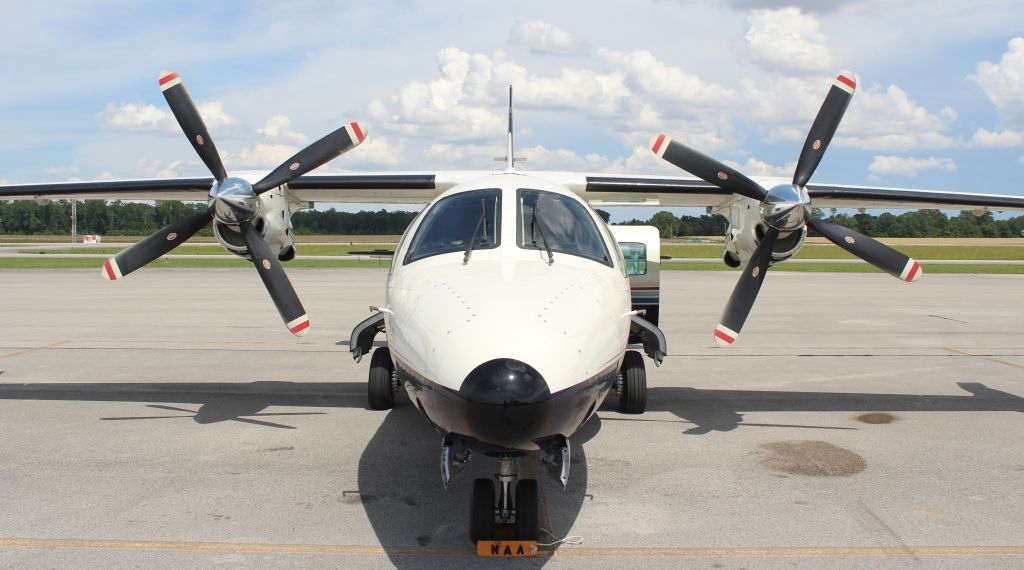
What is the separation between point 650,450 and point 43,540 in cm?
509

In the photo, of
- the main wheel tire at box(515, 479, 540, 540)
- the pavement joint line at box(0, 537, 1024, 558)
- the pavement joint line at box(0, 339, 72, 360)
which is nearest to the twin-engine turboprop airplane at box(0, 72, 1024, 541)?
the main wheel tire at box(515, 479, 540, 540)

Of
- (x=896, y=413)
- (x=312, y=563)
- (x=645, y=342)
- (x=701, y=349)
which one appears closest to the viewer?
(x=312, y=563)

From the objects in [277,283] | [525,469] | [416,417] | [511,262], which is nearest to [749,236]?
[416,417]

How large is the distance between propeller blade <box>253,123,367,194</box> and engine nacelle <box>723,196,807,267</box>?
4.96 metres

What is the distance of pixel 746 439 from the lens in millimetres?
7945

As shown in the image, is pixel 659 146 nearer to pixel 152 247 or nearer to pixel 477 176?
pixel 477 176

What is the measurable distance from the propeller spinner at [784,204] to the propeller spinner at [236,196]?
3.89 metres

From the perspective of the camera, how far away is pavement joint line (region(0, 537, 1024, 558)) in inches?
197

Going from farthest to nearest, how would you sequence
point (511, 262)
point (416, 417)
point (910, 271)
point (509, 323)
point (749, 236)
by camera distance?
point (749, 236), point (416, 417), point (910, 271), point (511, 262), point (509, 323)

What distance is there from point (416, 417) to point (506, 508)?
3877mm

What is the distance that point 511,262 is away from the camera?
578cm

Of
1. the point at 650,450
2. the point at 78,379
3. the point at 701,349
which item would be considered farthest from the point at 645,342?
the point at 78,379

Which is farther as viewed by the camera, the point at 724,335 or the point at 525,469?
the point at 724,335

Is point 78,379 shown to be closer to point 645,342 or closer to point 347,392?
point 347,392
